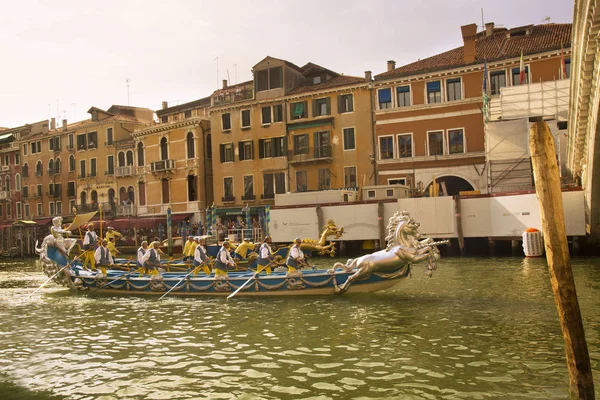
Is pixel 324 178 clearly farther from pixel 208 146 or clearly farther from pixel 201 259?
pixel 201 259

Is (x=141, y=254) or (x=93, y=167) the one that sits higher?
(x=93, y=167)

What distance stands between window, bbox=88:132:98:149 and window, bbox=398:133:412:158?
28.8 meters

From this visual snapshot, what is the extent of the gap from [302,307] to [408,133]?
75.4ft

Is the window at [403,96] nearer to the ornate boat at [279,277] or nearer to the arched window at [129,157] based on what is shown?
the ornate boat at [279,277]

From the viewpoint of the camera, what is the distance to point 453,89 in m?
33.7

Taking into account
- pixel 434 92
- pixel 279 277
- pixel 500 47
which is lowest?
pixel 279 277

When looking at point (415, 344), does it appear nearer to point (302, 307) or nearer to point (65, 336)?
point (302, 307)

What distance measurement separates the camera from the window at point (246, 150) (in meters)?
40.8

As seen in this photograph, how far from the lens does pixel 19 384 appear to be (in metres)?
8.52

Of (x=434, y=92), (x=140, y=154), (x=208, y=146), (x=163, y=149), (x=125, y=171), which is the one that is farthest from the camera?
(x=125, y=171)

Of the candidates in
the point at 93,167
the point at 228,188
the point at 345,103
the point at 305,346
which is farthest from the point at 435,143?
the point at 93,167

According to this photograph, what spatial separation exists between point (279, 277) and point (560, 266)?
10.3 m

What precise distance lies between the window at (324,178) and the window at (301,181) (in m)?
1.17

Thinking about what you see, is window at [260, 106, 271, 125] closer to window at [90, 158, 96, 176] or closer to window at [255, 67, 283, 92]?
window at [255, 67, 283, 92]
